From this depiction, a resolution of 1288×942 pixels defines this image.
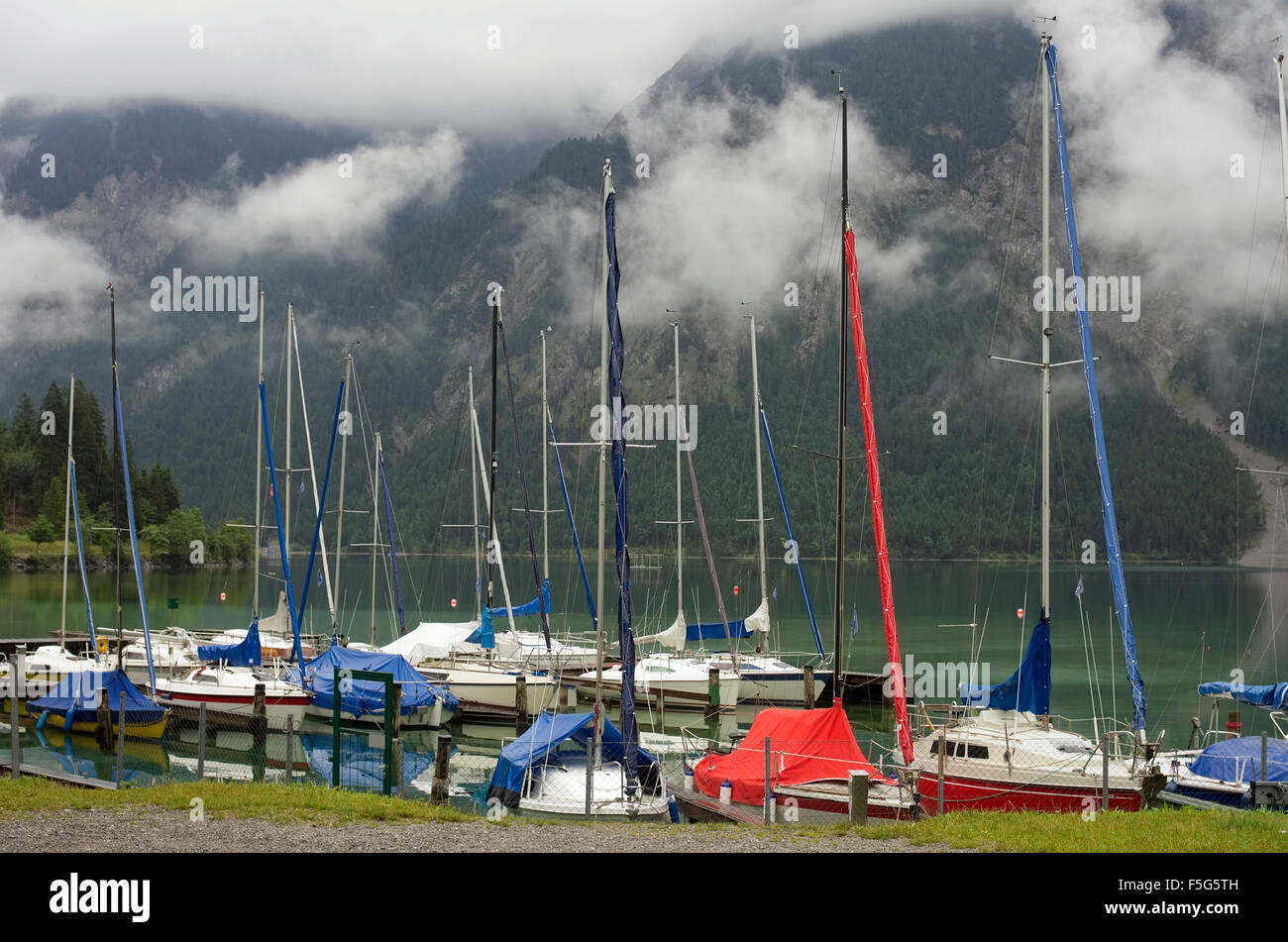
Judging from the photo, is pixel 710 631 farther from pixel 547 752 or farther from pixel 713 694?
pixel 547 752

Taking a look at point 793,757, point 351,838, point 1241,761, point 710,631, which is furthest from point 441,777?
point 710,631

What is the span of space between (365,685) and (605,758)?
17.1 meters

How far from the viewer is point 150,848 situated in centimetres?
1581

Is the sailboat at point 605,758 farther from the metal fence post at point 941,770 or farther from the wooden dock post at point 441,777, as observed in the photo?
the metal fence post at point 941,770

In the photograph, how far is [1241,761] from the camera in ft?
89.6

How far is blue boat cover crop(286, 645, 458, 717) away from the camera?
42000mm

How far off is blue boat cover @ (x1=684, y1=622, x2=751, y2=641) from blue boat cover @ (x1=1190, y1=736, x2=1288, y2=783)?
27904 millimetres

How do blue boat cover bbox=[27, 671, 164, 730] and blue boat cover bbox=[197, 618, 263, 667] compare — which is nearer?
blue boat cover bbox=[27, 671, 164, 730]

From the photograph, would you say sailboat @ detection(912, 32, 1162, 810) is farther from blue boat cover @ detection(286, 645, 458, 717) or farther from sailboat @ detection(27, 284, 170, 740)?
sailboat @ detection(27, 284, 170, 740)

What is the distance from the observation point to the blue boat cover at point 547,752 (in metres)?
26.9

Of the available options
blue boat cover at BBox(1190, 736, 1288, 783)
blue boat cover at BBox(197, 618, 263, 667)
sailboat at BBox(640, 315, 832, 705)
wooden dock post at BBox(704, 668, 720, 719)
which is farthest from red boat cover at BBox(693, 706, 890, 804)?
Result: blue boat cover at BBox(197, 618, 263, 667)
